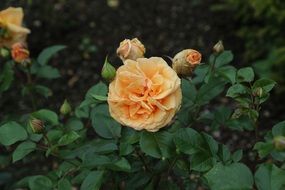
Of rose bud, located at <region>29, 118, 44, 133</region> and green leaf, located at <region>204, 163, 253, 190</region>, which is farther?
rose bud, located at <region>29, 118, 44, 133</region>

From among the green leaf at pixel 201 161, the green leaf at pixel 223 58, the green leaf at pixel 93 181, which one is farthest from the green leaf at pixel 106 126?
the green leaf at pixel 223 58

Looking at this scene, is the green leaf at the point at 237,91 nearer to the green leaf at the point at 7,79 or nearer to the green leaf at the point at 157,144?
the green leaf at the point at 157,144

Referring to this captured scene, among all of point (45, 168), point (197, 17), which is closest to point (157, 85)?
point (45, 168)

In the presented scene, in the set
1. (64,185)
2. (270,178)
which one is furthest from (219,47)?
(64,185)

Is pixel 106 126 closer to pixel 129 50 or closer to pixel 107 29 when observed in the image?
pixel 129 50

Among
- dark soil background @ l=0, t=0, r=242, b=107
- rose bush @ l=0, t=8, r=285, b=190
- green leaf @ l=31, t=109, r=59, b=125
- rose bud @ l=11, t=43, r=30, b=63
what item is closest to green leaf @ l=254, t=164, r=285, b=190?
rose bush @ l=0, t=8, r=285, b=190

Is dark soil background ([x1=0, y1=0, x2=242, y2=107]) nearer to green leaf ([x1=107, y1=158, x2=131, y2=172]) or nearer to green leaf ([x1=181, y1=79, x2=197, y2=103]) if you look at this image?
green leaf ([x1=181, y1=79, x2=197, y2=103])
